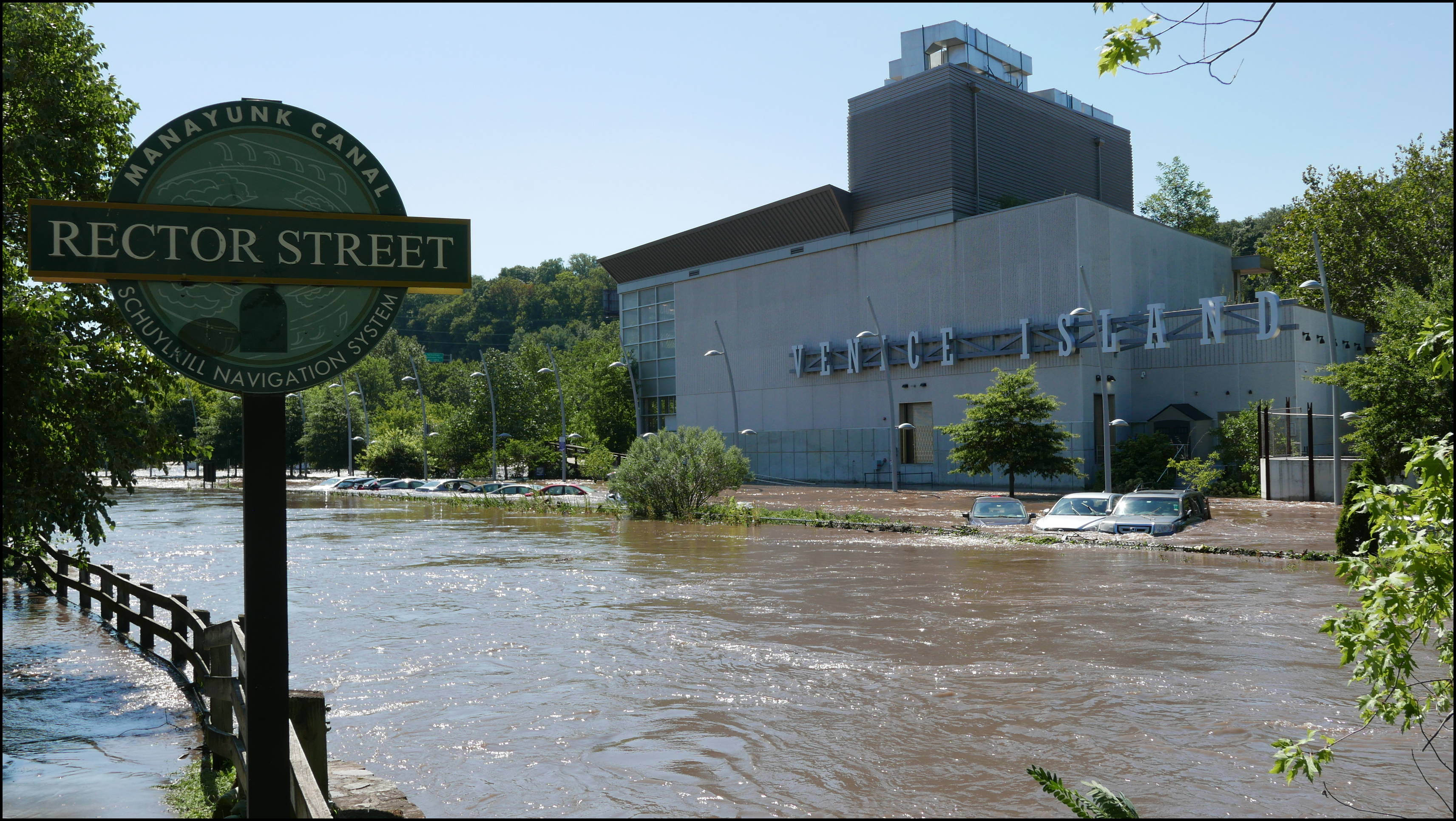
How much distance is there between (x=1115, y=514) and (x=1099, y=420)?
24.4m

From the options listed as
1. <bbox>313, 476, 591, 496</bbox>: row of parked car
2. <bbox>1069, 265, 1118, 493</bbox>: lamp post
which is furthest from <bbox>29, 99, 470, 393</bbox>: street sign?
<bbox>313, 476, 591, 496</bbox>: row of parked car

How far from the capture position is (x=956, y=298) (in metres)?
55.2

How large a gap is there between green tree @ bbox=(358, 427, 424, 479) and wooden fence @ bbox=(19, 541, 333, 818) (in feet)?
209

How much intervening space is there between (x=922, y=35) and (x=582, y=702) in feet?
191

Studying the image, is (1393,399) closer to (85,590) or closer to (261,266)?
(85,590)

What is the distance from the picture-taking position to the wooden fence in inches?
216

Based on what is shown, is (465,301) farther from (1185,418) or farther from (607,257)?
(1185,418)

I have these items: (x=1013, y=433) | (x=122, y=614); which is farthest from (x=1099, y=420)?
(x=122, y=614)

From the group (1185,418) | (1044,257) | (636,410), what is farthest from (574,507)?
(1185,418)

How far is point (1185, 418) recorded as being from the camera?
49.7 metres

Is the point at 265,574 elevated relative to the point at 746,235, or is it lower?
lower

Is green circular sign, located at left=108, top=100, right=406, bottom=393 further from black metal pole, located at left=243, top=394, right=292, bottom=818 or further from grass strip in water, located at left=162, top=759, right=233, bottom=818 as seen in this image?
grass strip in water, located at left=162, top=759, right=233, bottom=818

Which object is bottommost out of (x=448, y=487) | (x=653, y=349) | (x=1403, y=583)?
(x=448, y=487)

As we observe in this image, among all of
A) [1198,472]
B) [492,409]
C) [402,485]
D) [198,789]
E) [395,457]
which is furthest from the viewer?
[395,457]
